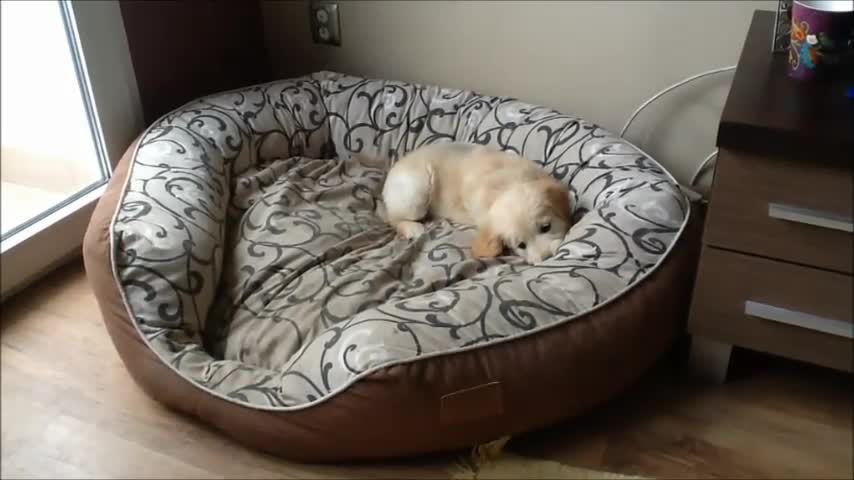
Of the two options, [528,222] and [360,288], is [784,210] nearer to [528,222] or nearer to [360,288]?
[528,222]

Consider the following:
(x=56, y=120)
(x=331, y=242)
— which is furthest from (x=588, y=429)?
(x=56, y=120)

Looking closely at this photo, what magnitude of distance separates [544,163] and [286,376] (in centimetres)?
80

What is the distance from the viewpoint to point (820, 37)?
1376 mm

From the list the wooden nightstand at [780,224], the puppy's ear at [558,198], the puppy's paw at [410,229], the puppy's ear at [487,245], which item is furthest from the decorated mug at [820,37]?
the puppy's paw at [410,229]

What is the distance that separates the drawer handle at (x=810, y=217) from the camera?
4.16ft

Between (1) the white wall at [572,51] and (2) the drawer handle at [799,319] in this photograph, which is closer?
(2) the drawer handle at [799,319]

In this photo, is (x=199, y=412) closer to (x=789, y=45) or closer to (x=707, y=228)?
(x=707, y=228)

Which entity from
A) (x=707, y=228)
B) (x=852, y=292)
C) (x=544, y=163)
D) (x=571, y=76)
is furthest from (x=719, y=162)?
(x=571, y=76)

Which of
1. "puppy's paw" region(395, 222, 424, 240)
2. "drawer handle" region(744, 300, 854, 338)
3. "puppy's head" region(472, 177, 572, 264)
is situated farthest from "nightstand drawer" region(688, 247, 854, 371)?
"puppy's paw" region(395, 222, 424, 240)

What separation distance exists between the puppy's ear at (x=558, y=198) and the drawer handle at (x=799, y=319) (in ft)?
1.31

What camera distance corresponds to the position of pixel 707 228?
1.37 meters

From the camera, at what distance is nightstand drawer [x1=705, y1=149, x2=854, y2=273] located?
49.6 inches

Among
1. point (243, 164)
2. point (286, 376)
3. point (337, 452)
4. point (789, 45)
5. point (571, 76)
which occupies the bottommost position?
point (337, 452)

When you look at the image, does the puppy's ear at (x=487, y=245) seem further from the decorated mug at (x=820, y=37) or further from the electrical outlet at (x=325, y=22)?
the electrical outlet at (x=325, y=22)
